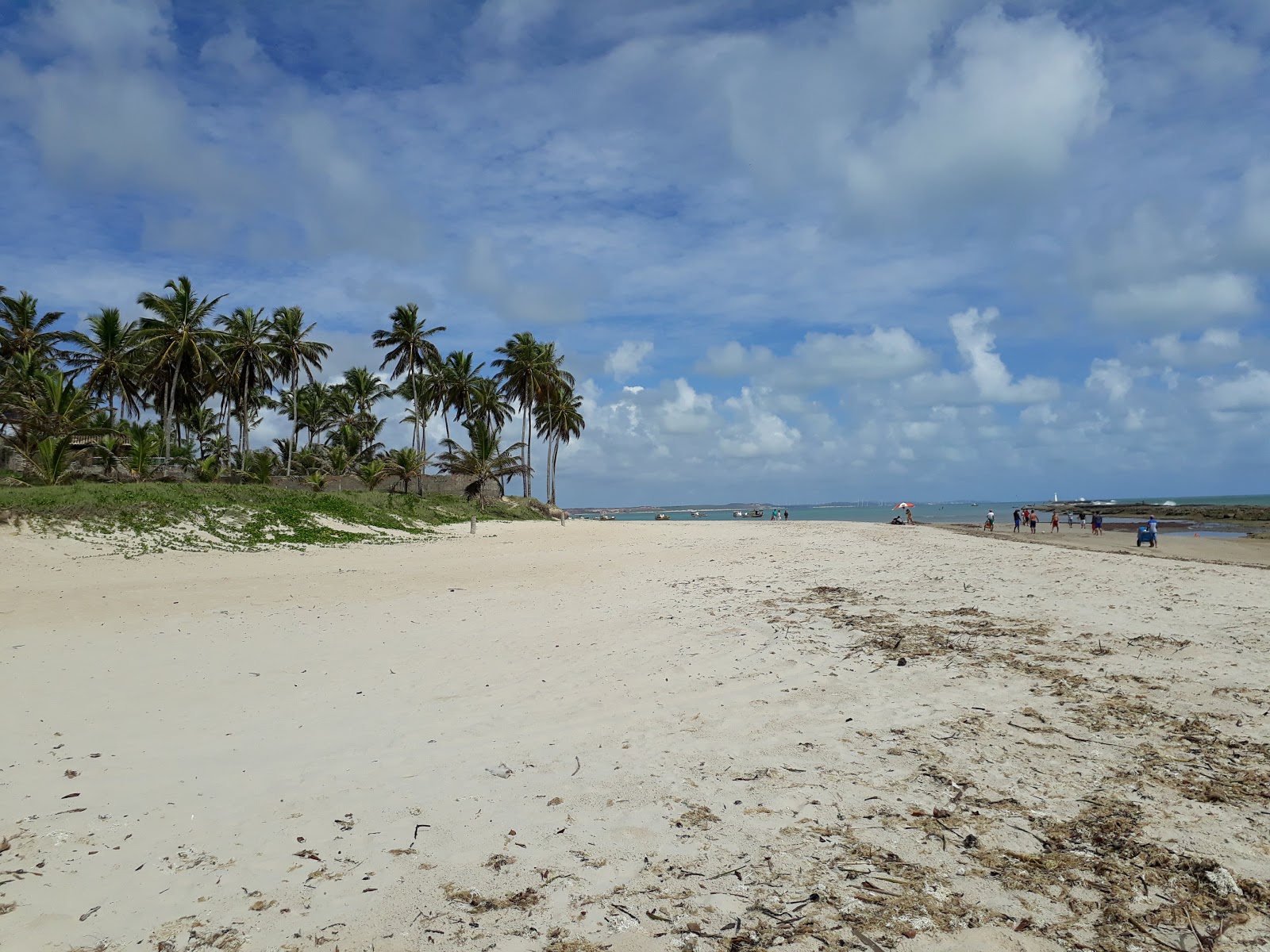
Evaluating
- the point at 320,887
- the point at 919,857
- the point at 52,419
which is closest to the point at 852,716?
the point at 919,857

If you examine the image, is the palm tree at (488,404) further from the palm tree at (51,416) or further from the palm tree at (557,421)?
the palm tree at (51,416)

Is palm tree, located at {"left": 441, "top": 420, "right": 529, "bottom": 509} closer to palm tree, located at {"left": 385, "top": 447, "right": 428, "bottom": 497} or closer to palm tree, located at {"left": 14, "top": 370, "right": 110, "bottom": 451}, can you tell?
palm tree, located at {"left": 385, "top": 447, "right": 428, "bottom": 497}

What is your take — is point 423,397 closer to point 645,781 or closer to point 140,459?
point 140,459

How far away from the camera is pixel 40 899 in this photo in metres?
3.07

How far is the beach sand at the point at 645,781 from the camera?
2891 millimetres

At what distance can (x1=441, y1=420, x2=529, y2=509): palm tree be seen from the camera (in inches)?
1630

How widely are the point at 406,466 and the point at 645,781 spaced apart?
3998 centimetres

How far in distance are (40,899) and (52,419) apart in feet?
103

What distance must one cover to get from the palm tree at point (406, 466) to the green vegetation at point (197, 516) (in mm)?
11089

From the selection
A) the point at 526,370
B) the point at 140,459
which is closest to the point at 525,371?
the point at 526,370

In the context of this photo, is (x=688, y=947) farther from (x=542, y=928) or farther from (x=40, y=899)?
(x=40, y=899)

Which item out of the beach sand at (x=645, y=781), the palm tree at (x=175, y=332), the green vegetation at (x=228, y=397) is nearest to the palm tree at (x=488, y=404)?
the green vegetation at (x=228, y=397)

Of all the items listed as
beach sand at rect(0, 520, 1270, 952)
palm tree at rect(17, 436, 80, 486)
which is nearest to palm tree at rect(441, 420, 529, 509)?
palm tree at rect(17, 436, 80, 486)

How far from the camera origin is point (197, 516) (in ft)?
68.4
